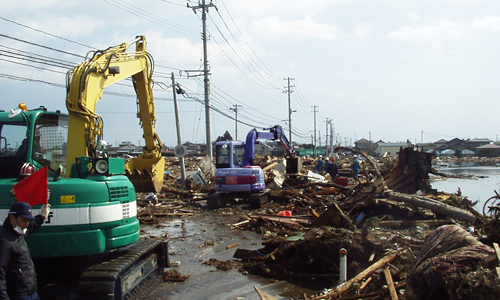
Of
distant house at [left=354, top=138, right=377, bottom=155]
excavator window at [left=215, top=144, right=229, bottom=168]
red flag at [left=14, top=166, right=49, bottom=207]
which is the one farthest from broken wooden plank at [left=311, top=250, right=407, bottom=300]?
distant house at [left=354, top=138, right=377, bottom=155]

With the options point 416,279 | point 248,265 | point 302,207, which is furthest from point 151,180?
point 416,279

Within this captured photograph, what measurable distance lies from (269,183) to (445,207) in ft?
32.9

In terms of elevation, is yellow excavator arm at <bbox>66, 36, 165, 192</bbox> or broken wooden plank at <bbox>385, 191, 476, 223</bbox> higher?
yellow excavator arm at <bbox>66, 36, 165, 192</bbox>

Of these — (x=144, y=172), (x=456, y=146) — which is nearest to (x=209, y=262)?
(x=144, y=172)

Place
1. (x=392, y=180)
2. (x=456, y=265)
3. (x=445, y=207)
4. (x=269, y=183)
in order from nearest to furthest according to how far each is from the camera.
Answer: (x=456, y=265) → (x=445, y=207) → (x=392, y=180) → (x=269, y=183)

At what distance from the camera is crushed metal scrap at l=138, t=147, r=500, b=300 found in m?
4.98

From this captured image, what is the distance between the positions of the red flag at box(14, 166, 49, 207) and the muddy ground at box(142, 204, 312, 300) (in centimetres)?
270

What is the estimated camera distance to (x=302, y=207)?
1595 centimetres

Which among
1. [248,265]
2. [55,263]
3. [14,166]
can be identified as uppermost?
[14,166]

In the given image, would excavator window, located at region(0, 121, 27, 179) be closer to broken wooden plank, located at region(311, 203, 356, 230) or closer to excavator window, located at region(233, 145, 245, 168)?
broken wooden plank, located at region(311, 203, 356, 230)

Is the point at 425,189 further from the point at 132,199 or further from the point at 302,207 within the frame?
the point at 132,199

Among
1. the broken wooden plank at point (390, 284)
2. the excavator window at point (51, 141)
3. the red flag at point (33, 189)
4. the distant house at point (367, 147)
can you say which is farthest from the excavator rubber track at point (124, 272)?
the distant house at point (367, 147)

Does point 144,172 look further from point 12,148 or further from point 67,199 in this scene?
point 67,199

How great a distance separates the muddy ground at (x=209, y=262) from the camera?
7.16 meters
